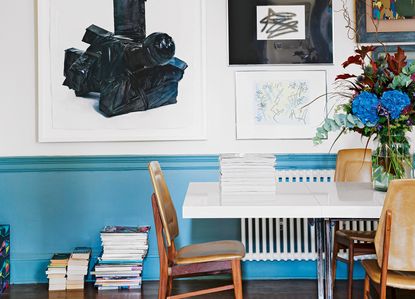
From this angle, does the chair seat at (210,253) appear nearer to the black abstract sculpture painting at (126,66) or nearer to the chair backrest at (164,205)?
the chair backrest at (164,205)

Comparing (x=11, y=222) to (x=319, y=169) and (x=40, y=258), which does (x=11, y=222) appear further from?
(x=319, y=169)

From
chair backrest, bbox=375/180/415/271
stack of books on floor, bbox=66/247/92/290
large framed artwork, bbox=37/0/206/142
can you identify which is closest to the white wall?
large framed artwork, bbox=37/0/206/142

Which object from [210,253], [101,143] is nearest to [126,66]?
[101,143]

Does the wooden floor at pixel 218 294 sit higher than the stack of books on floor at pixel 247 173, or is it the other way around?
the stack of books on floor at pixel 247 173

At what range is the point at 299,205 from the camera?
1.99m

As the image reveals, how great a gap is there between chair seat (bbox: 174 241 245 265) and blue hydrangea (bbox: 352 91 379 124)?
87cm

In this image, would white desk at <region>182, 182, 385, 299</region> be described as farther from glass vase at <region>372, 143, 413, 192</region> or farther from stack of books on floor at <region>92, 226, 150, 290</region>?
stack of books on floor at <region>92, 226, 150, 290</region>

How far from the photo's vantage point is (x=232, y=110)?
11.8ft

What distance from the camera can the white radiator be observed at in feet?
11.4

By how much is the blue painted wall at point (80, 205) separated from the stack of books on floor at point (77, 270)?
199mm

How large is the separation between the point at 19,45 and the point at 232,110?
1621 millimetres

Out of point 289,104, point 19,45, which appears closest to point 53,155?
point 19,45

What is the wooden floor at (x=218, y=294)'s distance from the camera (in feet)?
10.5

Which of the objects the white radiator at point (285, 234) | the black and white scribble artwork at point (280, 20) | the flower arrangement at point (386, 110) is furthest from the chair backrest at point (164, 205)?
the black and white scribble artwork at point (280, 20)
